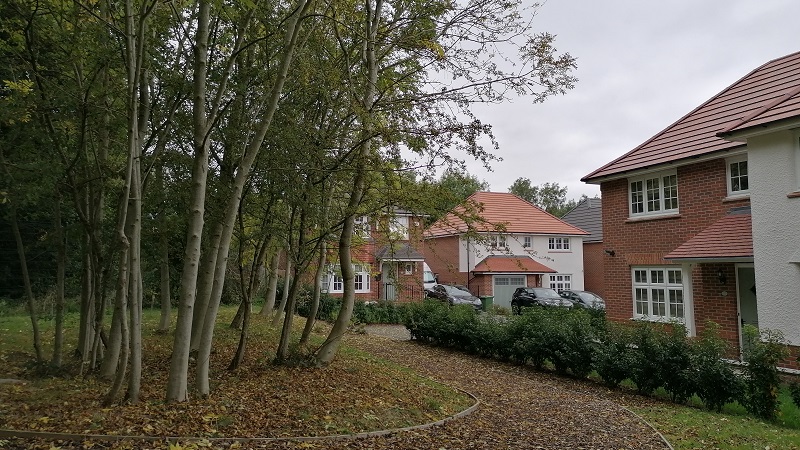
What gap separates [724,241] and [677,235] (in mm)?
1923

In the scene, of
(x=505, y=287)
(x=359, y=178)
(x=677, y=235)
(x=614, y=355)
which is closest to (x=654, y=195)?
(x=677, y=235)

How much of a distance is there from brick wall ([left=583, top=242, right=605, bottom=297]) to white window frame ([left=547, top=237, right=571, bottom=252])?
2.04 metres

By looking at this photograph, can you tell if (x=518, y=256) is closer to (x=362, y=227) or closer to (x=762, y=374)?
(x=362, y=227)

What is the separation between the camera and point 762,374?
9227mm

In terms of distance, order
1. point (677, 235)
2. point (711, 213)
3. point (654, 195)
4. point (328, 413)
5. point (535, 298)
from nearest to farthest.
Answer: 1. point (328, 413)
2. point (711, 213)
3. point (677, 235)
4. point (654, 195)
5. point (535, 298)

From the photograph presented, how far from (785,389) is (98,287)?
12678 mm

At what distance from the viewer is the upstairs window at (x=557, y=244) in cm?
3628

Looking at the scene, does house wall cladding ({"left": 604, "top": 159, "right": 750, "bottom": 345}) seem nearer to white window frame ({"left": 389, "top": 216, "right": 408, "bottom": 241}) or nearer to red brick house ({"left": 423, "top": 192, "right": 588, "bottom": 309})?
white window frame ({"left": 389, "top": 216, "right": 408, "bottom": 241})

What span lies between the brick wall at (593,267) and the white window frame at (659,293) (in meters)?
21.5

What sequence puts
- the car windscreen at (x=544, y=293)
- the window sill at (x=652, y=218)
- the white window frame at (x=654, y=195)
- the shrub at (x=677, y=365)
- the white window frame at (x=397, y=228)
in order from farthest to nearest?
the car windscreen at (x=544, y=293) < the white window frame at (x=654, y=195) < the window sill at (x=652, y=218) < the white window frame at (x=397, y=228) < the shrub at (x=677, y=365)

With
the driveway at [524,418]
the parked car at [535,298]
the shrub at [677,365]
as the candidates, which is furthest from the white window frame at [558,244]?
the shrub at [677,365]

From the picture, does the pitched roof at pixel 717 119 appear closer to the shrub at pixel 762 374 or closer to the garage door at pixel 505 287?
the shrub at pixel 762 374

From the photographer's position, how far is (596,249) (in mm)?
37281

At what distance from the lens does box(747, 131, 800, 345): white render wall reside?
11.3 meters
